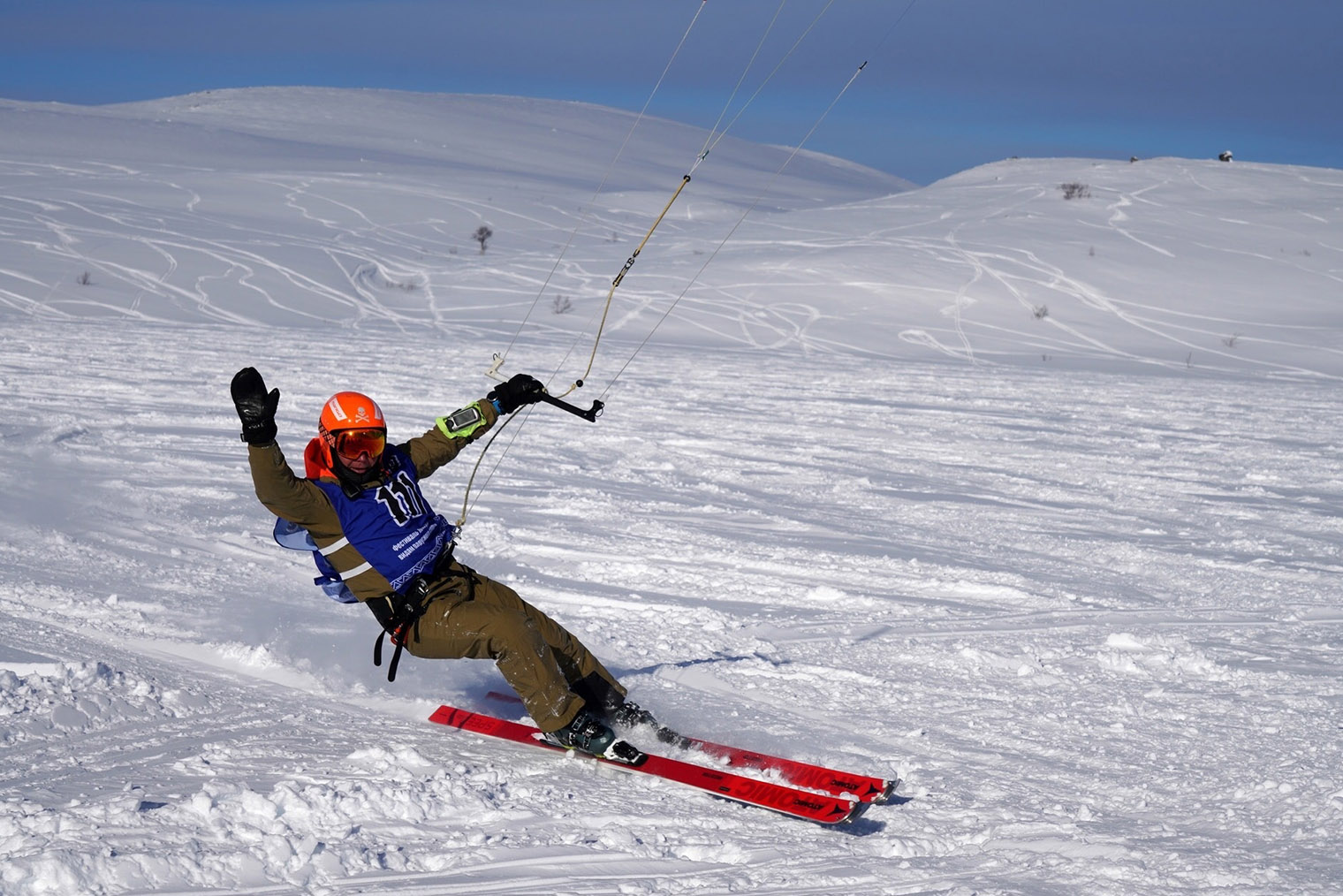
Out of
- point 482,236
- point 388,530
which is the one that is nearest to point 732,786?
point 388,530

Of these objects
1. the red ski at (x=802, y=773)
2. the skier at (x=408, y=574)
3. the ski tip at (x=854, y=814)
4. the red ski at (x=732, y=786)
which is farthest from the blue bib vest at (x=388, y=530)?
the ski tip at (x=854, y=814)

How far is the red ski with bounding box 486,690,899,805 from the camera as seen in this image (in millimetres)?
4449

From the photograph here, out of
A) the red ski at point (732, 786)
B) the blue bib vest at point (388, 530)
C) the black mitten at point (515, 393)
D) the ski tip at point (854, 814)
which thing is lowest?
the red ski at point (732, 786)

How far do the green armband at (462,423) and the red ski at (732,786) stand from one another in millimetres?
1270

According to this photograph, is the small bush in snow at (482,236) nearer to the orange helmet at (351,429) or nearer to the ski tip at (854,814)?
the orange helmet at (351,429)

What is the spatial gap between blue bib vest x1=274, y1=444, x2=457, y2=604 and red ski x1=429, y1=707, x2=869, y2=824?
32.2 inches

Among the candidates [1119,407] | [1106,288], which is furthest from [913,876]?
[1106,288]

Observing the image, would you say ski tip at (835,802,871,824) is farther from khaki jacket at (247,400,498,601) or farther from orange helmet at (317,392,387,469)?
orange helmet at (317,392,387,469)

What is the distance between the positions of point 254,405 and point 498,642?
1.35 metres

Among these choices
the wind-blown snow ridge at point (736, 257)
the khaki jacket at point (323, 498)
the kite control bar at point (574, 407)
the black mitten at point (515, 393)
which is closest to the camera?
the khaki jacket at point (323, 498)

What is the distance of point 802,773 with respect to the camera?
4.65 meters

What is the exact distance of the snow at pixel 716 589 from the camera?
3965mm

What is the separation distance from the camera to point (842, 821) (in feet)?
13.9

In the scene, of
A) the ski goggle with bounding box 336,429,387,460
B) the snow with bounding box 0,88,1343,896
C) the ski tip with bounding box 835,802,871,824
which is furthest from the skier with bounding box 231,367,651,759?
the ski tip with bounding box 835,802,871,824
